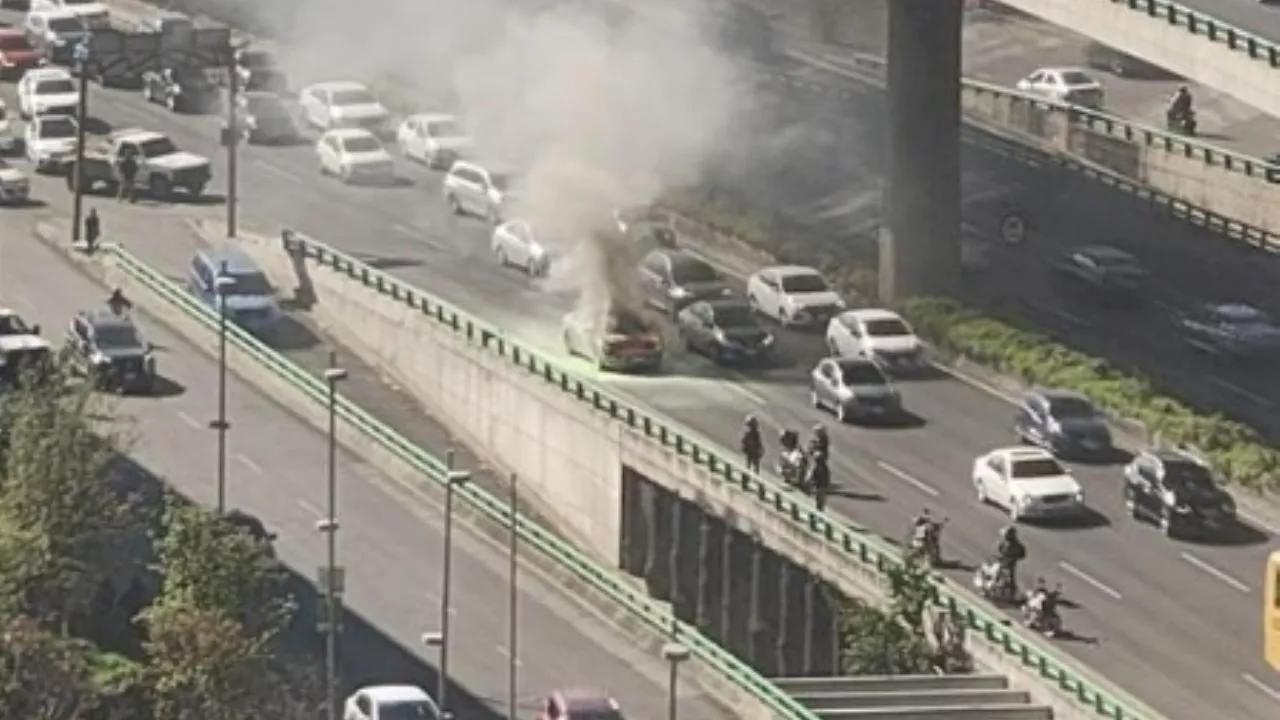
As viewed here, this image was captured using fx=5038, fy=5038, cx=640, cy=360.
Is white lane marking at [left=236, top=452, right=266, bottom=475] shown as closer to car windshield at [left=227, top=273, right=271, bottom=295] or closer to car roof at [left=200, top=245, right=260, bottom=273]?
car windshield at [left=227, top=273, right=271, bottom=295]

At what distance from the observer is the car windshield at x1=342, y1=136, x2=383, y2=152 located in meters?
105

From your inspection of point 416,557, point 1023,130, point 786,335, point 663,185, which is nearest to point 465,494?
point 416,557

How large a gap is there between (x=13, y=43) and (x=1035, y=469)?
42529 millimetres

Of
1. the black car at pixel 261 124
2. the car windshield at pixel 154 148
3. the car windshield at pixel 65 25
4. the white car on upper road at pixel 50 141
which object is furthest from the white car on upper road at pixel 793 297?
the car windshield at pixel 65 25

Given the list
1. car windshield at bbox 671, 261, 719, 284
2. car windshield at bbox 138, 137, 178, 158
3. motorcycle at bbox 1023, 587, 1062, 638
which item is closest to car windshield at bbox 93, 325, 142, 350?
car windshield at bbox 671, 261, 719, 284

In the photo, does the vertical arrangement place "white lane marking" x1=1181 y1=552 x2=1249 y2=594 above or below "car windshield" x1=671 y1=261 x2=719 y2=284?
above

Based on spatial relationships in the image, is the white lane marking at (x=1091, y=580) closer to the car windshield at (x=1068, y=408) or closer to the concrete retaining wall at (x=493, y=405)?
the car windshield at (x=1068, y=408)

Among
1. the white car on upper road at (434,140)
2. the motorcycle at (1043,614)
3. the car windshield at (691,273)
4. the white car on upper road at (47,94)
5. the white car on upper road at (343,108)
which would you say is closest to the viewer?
the motorcycle at (1043,614)

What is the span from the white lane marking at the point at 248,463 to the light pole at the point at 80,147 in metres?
13.5

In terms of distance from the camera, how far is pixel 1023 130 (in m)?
108

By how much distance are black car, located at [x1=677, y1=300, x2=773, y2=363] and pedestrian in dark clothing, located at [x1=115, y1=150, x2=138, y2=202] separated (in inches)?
681

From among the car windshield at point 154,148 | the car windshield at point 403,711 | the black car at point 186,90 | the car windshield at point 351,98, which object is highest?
the car windshield at point 403,711

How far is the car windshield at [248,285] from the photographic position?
303ft

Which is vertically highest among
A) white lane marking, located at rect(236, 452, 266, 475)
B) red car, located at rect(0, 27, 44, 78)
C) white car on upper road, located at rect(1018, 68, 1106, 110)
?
white car on upper road, located at rect(1018, 68, 1106, 110)
